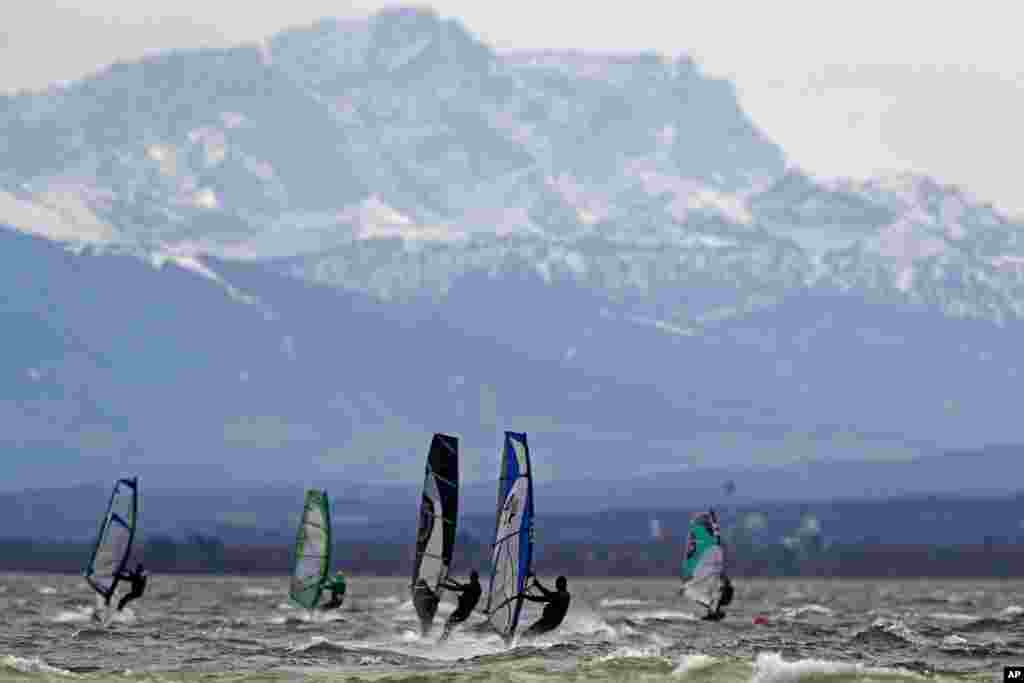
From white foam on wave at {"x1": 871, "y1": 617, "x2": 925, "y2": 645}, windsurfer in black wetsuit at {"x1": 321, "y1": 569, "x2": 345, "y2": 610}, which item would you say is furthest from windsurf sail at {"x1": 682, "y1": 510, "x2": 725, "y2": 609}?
windsurfer in black wetsuit at {"x1": 321, "y1": 569, "x2": 345, "y2": 610}

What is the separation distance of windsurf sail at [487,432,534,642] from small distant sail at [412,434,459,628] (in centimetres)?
403

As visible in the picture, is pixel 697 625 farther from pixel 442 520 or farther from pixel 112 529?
pixel 442 520

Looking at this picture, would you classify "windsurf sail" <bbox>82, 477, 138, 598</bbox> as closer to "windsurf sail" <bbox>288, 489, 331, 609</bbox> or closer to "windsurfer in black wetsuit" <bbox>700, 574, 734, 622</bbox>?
"windsurf sail" <bbox>288, 489, 331, 609</bbox>

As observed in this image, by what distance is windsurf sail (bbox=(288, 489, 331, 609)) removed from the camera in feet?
344

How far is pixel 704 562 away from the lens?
112 m

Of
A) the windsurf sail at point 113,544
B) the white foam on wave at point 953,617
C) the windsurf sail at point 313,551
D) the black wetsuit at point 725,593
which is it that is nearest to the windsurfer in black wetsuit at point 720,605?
the black wetsuit at point 725,593

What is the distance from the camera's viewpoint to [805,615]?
412 feet

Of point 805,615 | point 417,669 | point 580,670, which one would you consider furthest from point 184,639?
point 805,615

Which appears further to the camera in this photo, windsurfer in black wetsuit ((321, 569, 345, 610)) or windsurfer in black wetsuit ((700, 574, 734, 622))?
windsurfer in black wetsuit ((700, 574, 734, 622))

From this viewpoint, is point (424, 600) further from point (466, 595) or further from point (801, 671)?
point (801, 671)

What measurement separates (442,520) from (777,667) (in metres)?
18.6

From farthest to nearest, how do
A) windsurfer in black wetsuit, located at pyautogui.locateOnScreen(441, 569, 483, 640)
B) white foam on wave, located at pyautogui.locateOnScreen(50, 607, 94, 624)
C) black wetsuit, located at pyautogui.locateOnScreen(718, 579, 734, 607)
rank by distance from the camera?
black wetsuit, located at pyautogui.locateOnScreen(718, 579, 734, 607), white foam on wave, located at pyautogui.locateOnScreen(50, 607, 94, 624), windsurfer in black wetsuit, located at pyautogui.locateOnScreen(441, 569, 483, 640)

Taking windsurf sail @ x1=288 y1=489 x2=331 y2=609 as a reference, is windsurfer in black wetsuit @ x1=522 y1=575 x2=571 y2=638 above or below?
below

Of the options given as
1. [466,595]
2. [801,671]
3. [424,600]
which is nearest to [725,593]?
[424,600]
